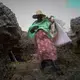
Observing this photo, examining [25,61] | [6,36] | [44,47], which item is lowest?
[25,61]

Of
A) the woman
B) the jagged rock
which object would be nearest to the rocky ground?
the jagged rock

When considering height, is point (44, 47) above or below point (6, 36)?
below

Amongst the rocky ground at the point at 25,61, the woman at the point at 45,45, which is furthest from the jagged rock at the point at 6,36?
the woman at the point at 45,45

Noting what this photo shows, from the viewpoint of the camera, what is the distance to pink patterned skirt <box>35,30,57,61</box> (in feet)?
13.3

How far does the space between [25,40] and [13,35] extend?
93cm

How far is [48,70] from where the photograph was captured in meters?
3.99

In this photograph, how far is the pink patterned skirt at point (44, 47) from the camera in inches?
159

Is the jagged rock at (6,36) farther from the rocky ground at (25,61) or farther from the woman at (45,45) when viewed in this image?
the woman at (45,45)

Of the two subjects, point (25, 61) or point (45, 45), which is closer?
point (45, 45)

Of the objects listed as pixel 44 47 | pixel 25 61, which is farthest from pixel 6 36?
pixel 25 61

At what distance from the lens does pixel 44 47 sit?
4059mm

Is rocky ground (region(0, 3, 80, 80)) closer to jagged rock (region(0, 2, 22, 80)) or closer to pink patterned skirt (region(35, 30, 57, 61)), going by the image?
jagged rock (region(0, 2, 22, 80))

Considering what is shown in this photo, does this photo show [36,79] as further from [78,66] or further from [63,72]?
[78,66]

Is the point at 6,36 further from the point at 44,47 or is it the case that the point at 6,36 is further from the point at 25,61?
the point at 25,61
